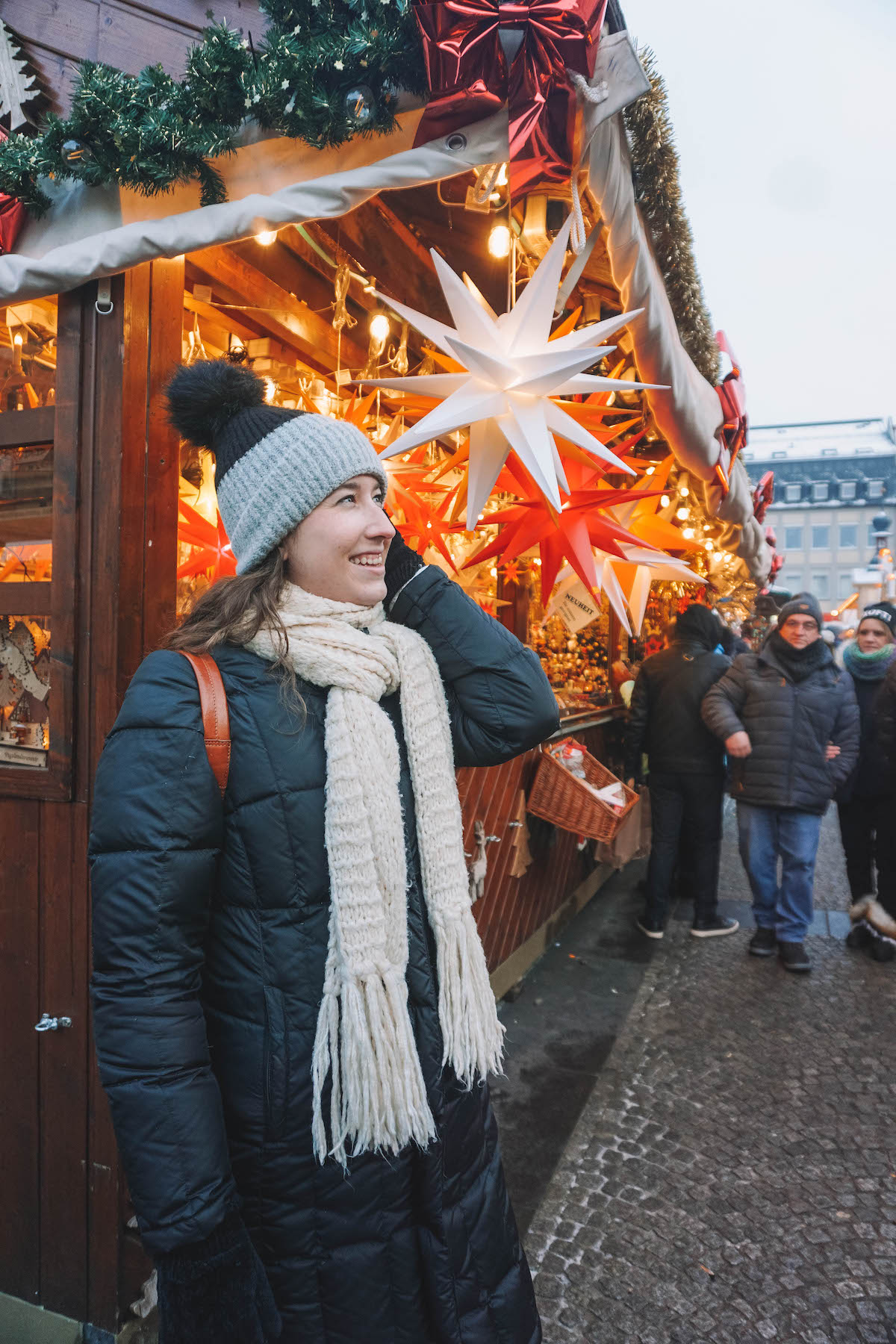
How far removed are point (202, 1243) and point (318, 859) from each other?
1.96ft

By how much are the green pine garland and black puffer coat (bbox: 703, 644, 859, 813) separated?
3986 mm

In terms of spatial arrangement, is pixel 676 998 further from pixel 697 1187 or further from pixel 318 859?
pixel 318 859

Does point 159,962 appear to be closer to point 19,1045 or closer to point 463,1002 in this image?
point 463,1002

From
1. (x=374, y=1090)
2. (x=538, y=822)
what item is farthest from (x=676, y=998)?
(x=374, y=1090)

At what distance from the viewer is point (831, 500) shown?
56.3 metres

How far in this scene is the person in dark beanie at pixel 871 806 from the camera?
4.79m

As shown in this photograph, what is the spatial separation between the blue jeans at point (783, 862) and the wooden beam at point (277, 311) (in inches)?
146

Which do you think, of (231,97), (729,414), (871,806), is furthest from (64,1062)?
(871,806)

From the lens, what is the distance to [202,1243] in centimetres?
119

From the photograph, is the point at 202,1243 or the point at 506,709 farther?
the point at 506,709

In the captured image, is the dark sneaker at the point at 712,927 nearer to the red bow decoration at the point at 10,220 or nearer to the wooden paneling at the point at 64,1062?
the wooden paneling at the point at 64,1062

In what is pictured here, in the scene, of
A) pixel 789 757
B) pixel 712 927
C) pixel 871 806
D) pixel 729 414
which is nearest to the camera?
→ pixel 729 414

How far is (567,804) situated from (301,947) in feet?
10.00

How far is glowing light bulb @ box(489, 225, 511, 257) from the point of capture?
281cm
